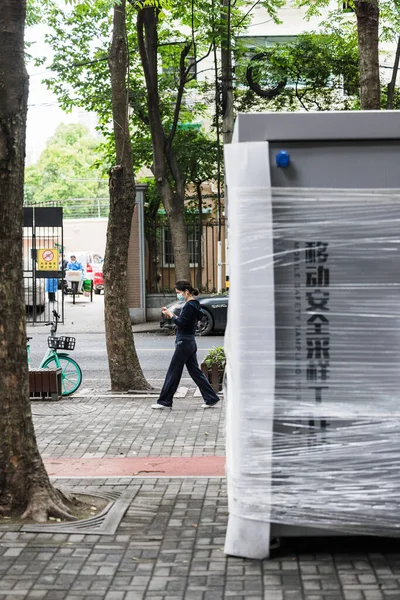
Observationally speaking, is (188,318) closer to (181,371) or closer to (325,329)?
(181,371)

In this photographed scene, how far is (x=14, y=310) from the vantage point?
6996mm

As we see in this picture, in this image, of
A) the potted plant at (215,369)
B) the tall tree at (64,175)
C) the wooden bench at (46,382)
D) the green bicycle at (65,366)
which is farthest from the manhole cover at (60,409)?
the tall tree at (64,175)

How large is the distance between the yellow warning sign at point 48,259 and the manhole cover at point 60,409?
1313cm

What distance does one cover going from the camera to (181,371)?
12.1 meters

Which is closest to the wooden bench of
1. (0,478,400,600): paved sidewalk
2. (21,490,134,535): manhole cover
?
(21,490,134,535): manhole cover

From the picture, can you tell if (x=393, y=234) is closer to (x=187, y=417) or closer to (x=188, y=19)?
(x=187, y=417)

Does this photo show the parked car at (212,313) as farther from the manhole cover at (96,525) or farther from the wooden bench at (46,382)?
the manhole cover at (96,525)

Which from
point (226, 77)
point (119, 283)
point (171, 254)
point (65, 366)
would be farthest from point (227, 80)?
point (65, 366)

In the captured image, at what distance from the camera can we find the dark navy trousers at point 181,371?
1219 cm

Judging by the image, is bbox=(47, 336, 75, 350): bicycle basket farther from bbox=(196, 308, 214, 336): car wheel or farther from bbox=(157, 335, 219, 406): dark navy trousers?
bbox=(196, 308, 214, 336): car wheel

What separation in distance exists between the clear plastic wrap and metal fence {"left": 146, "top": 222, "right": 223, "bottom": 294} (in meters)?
21.6

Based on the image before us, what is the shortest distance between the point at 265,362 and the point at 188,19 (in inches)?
773

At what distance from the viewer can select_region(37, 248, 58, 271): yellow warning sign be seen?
25.8 meters

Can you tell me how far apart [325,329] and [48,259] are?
2077cm
